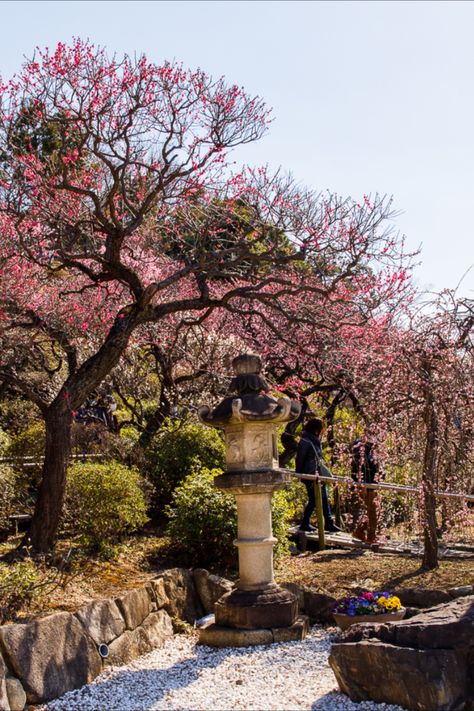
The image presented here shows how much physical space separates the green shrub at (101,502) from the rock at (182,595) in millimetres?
1131

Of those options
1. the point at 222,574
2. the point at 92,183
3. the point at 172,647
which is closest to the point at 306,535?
the point at 222,574

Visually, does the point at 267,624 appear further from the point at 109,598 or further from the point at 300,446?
the point at 300,446


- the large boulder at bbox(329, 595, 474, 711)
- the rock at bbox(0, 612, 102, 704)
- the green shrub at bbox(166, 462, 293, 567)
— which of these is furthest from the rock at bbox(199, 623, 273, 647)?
the green shrub at bbox(166, 462, 293, 567)

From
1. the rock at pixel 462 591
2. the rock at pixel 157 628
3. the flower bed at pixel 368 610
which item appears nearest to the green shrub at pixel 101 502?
the rock at pixel 157 628

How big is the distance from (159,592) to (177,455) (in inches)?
137

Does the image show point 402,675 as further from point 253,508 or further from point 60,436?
point 60,436

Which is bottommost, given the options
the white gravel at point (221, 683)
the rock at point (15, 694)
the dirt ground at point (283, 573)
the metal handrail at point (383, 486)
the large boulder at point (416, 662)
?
the white gravel at point (221, 683)

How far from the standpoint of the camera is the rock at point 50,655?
5.98 meters

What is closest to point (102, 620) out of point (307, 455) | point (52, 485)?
point (52, 485)

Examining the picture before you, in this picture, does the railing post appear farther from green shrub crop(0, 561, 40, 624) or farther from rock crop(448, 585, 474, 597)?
green shrub crop(0, 561, 40, 624)

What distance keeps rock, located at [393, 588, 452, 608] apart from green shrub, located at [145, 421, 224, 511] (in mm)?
3690

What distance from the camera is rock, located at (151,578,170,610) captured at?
313 inches

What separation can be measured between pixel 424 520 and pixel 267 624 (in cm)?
239

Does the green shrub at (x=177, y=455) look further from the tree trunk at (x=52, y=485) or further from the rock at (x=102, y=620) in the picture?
the rock at (x=102, y=620)
